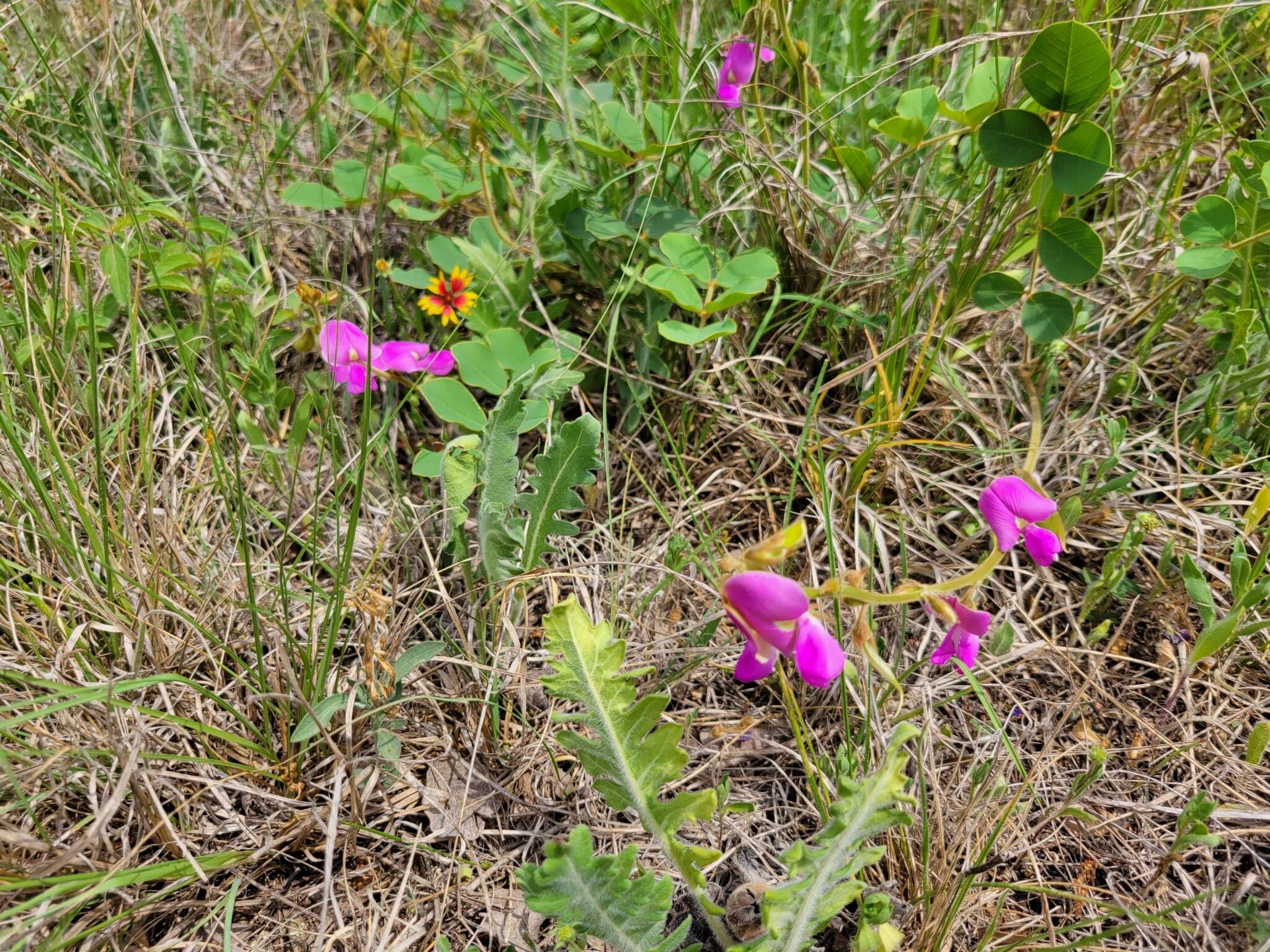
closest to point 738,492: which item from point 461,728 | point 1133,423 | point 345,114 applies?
point 461,728

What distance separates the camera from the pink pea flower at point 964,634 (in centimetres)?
143

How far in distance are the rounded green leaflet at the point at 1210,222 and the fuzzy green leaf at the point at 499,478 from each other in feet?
4.92

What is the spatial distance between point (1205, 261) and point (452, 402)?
5.44ft

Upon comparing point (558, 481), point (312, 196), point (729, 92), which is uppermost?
point (729, 92)

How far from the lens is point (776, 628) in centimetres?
131

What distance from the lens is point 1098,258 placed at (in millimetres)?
1897

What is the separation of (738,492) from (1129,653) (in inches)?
35.4

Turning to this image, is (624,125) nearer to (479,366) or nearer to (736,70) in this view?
(736,70)

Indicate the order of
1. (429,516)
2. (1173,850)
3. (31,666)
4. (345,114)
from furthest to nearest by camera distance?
1. (345,114)
2. (429,516)
3. (31,666)
4. (1173,850)

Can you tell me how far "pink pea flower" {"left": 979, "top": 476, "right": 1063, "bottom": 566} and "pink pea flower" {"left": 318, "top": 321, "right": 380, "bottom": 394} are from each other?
54.0 inches

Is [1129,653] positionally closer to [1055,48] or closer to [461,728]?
[1055,48]

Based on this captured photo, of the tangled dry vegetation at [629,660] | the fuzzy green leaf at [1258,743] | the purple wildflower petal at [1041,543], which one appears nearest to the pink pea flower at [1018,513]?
the purple wildflower petal at [1041,543]

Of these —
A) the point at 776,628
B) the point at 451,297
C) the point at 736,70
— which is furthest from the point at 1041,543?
the point at 451,297

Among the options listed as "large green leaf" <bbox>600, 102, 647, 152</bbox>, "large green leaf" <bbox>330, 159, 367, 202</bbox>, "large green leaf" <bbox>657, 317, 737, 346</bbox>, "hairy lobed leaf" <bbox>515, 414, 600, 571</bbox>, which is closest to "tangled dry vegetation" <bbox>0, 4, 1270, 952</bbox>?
"hairy lobed leaf" <bbox>515, 414, 600, 571</bbox>
